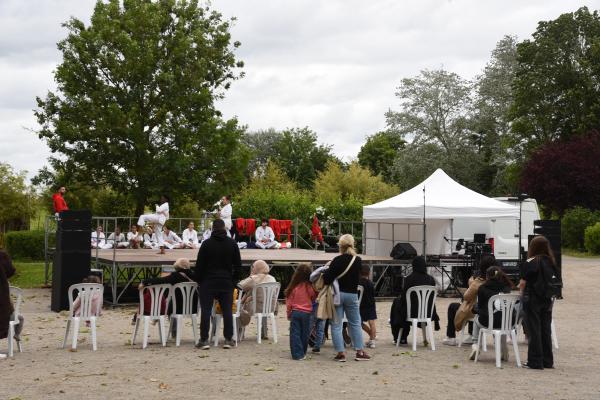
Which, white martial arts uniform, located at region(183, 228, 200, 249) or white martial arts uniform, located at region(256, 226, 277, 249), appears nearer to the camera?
white martial arts uniform, located at region(183, 228, 200, 249)

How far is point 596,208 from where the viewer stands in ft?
135

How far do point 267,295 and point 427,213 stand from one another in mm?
10444

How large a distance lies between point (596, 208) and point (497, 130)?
48.8ft

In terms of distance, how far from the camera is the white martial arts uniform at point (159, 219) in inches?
900

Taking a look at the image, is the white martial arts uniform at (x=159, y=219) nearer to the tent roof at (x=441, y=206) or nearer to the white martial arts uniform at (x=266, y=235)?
the white martial arts uniform at (x=266, y=235)

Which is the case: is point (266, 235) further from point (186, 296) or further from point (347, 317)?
point (347, 317)

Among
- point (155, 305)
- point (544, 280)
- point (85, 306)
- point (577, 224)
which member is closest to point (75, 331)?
point (85, 306)

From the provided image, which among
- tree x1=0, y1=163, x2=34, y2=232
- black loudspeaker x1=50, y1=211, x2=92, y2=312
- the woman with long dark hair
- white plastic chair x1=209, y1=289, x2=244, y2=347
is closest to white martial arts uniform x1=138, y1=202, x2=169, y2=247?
black loudspeaker x1=50, y1=211, x2=92, y2=312

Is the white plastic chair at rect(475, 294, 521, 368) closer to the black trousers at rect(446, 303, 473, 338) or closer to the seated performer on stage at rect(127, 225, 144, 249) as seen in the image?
the black trousers at rect(446, 303, 473, 338)

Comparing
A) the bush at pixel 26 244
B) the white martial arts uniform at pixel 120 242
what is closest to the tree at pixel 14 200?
the bush at pixel 26 244

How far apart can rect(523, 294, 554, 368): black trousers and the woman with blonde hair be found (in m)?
1.97

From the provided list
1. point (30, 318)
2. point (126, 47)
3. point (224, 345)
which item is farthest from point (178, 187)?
point (224, 345)

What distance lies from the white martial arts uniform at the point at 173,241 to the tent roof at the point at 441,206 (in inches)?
206

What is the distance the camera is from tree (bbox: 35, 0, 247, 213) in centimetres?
2927
